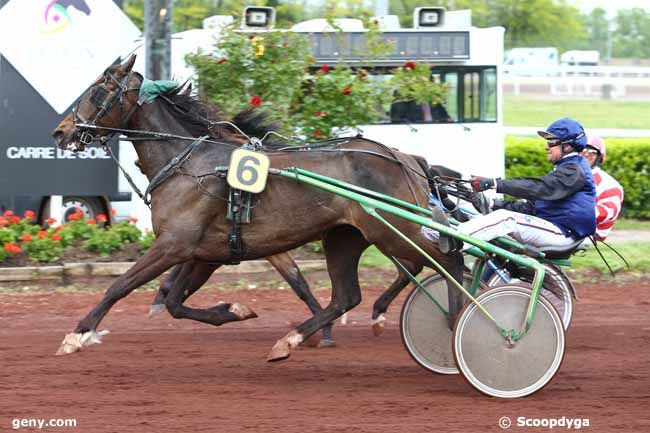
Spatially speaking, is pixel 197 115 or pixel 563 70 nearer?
pixel 197 115

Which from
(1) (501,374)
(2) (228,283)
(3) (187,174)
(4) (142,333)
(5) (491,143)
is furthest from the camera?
(5) (491,143)

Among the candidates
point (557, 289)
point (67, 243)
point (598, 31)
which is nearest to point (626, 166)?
point (67, 243)

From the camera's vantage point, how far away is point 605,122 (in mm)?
29281

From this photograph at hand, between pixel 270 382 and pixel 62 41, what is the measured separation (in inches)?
233

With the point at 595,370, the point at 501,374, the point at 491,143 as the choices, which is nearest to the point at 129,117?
the point at 501,374

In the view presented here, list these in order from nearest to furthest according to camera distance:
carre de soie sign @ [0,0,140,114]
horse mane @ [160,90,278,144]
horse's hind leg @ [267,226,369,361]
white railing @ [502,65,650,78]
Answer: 1. horse's hind leg @ [267,226,369,361]
2. horse mane @ [160,90,278,144]
3. carre de soie sign @ [0,0,140,114]
4. white railing @ [502,65,650,78]

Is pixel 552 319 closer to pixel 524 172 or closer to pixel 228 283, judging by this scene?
pixel 228 283

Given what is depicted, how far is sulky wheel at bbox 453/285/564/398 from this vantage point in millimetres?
6223

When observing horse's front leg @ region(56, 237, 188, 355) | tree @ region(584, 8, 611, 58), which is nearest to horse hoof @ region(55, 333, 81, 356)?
horse's front leg @ region(56, 237, 188, 355)

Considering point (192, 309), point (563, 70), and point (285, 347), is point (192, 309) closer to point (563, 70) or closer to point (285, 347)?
point (285, 347)

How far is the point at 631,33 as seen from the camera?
54188 millimetres

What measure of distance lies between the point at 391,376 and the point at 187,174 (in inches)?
71.1

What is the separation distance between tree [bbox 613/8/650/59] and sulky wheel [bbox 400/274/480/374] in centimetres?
4750

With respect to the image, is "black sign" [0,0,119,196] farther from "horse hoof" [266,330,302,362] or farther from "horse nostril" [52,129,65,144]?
"horse hoof" [266,330,302,362]
